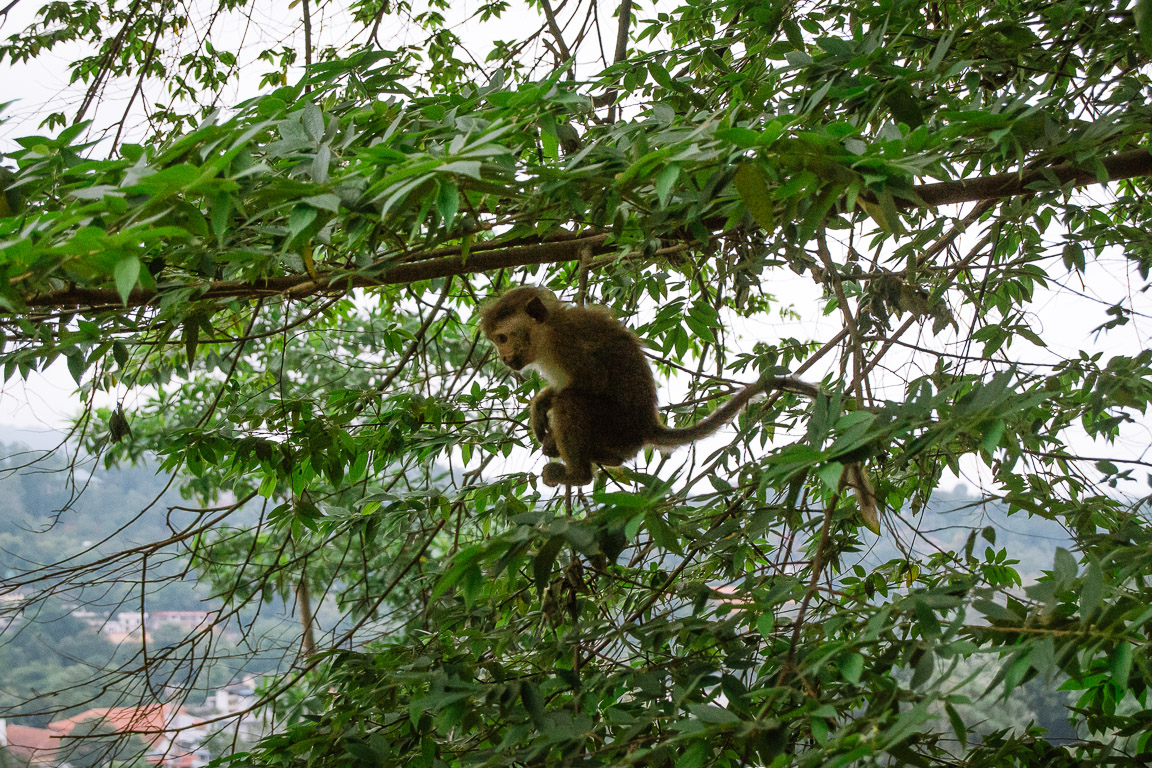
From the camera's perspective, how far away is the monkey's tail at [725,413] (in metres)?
2.98

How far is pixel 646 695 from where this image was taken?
2051 millimetres

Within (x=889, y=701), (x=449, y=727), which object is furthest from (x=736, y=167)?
(x=449, y=727)

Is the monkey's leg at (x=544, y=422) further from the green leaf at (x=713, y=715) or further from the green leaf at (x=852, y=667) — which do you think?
the green leaf at (x=852, y=667)

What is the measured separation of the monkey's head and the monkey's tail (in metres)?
0.65

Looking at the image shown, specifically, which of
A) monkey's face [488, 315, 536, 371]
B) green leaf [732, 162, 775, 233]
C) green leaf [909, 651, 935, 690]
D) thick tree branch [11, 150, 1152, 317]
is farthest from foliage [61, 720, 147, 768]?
green leaf [732, 162, 775, 233]

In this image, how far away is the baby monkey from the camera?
346 cm

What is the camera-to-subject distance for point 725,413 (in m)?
3.23

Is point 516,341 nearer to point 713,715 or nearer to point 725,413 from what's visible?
point 725,413

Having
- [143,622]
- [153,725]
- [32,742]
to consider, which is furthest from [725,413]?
[32,742]

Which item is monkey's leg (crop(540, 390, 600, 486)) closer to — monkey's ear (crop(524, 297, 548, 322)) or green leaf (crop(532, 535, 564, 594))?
monkey's ear (crop(524, 297, 548, 322))

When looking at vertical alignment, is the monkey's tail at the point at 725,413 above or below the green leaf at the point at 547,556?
above

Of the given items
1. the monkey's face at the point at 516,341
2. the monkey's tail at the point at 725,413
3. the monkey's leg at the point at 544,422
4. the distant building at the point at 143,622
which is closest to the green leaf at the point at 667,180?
the monkey's tail at the point at 725,413

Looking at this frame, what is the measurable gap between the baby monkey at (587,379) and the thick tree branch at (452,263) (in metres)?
0.85

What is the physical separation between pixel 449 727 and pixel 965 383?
1.45 meters
